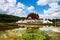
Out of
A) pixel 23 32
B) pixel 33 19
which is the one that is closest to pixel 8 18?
pixel 23 32

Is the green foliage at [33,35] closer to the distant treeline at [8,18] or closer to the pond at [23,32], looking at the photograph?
the pond at [23,32]

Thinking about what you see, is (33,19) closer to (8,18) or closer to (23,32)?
(23,32)

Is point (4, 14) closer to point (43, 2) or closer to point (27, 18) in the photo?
point (27, 18)

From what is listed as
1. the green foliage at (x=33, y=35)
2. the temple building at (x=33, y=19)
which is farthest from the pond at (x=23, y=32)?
the temple building at (x=33, y=19)

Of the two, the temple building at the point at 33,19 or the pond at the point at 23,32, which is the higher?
the temple building at the point at 33,19

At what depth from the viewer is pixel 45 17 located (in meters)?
4.29

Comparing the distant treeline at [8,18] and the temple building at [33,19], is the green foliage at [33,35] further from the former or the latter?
the distant treeline at [8,18]

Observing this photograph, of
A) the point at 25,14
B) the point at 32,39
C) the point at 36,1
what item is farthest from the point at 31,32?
the point at 36,1

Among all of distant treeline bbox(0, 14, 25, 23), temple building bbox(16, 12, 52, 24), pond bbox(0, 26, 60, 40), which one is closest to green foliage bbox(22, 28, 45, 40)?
pond bbox(0, 26, 60, 40)

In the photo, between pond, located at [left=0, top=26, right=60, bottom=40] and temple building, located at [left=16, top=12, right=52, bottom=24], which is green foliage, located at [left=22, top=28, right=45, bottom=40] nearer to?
pond, located at [left=0, top=26, right=60, bottom=40]

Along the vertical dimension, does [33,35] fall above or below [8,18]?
below

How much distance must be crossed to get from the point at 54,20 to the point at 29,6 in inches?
25.9

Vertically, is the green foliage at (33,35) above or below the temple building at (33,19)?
below

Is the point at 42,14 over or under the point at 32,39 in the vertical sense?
over
